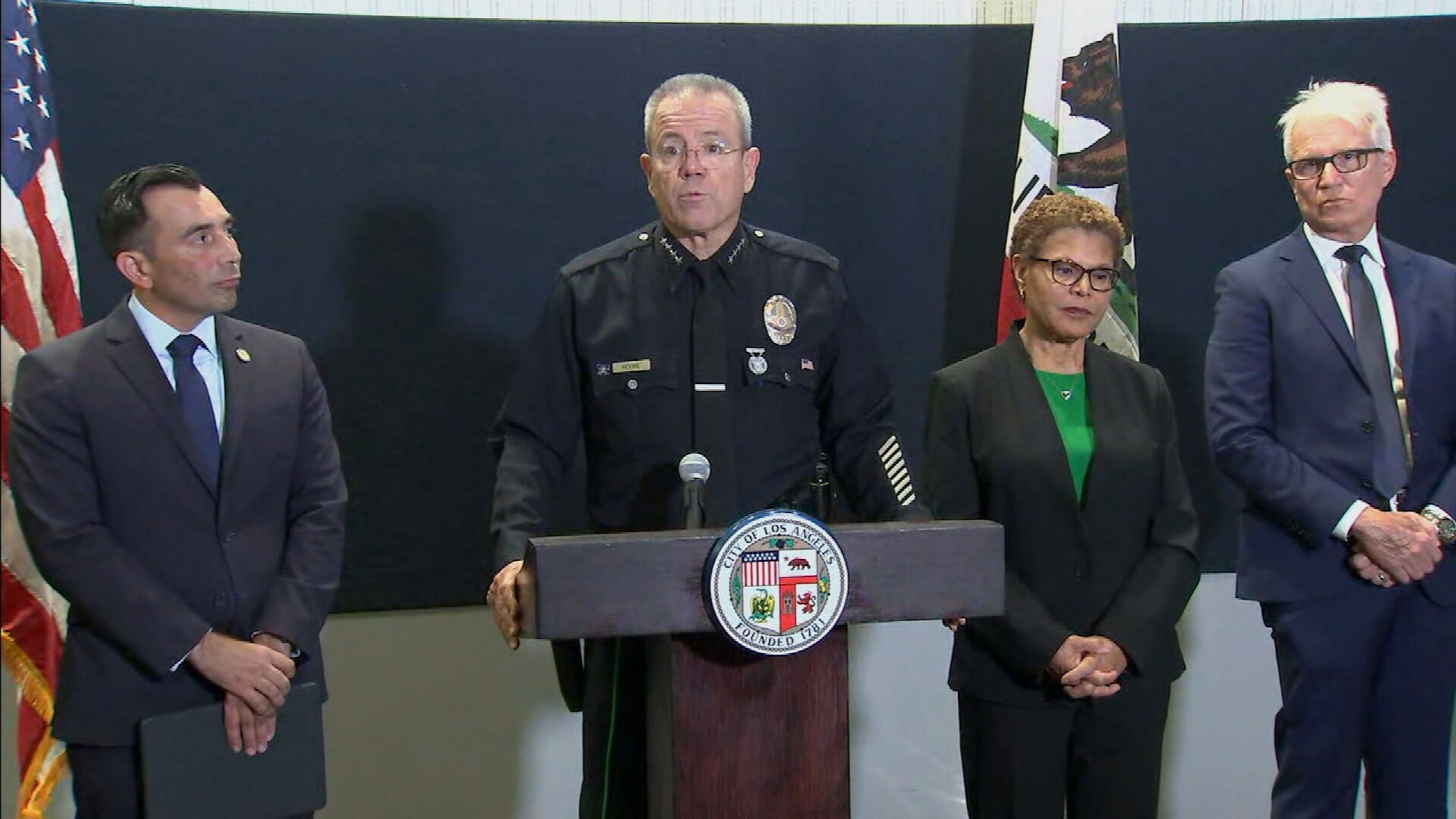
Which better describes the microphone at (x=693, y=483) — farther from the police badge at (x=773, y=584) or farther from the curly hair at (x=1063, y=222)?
the curly hair at (x=1063, y=222)

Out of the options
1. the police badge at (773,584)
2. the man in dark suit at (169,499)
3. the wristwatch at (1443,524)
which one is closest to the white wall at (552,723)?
the man in dark suit at (169,499)

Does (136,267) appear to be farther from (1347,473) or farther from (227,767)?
(1347,473)

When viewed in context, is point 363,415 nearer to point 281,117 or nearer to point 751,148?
point 281,117

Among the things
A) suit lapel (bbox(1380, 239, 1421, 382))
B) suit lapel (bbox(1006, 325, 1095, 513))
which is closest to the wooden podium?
suit lapel (bbox(1006, 325, 1095, 513))

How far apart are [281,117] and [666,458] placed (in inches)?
59.7

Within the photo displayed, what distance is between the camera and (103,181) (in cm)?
319

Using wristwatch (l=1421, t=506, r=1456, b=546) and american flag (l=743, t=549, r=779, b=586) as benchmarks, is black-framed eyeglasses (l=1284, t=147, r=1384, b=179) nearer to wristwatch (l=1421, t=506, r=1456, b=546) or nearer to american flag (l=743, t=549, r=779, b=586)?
wristwatch (l=1421, t=506, r=1456, b=546)

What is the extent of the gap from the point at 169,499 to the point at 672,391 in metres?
0.82

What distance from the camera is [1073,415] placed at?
2.61 metres

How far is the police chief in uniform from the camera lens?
2.31 m

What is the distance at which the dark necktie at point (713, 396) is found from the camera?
231 centimetres

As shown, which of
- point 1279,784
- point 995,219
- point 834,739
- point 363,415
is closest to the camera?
point 834,739

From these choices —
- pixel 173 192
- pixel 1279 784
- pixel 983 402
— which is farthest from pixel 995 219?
pixel 173 192

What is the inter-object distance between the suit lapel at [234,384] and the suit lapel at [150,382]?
52 mm
